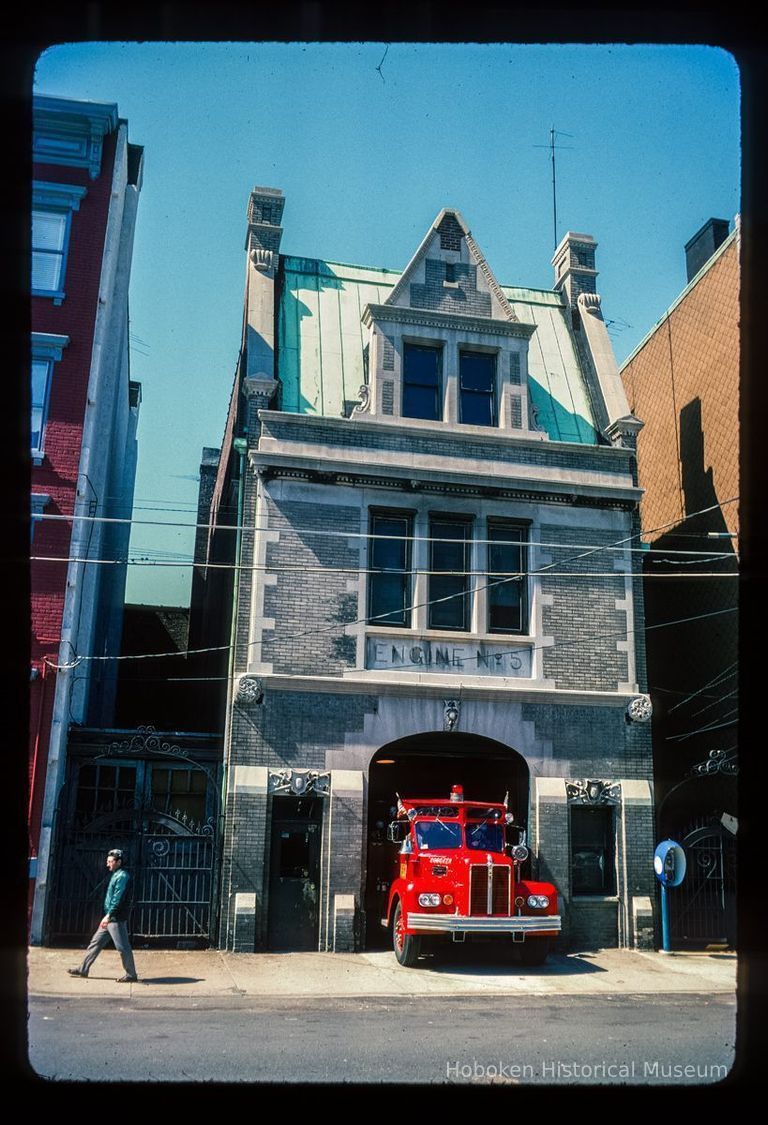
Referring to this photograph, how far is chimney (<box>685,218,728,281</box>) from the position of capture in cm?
2622

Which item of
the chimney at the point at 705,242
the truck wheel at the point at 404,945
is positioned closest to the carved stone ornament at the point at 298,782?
the truck wheel at the point at 404,945

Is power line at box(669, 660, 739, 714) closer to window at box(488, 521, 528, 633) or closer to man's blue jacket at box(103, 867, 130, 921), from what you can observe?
window at box(488, 521, 528, 633)

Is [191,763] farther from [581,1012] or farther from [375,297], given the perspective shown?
[375,297]

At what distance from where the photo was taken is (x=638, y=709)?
18812 millimetres

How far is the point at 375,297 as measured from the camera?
72.6ft

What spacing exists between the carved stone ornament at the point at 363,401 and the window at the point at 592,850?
8.46 meters

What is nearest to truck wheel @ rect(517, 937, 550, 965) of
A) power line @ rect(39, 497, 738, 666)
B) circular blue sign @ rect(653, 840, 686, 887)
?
circular blue sign @ rect(653, 840, 686, 887)

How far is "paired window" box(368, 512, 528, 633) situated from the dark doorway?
3.73m

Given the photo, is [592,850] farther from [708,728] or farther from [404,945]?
[404,945]

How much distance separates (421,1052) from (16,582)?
302 inches

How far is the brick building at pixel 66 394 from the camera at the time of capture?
659 inches

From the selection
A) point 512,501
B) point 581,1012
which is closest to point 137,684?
point 512,501

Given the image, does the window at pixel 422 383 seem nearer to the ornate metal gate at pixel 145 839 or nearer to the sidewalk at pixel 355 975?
the ornate metal gate at pixel 145 839

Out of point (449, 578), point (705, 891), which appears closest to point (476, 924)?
point (705, 891)
